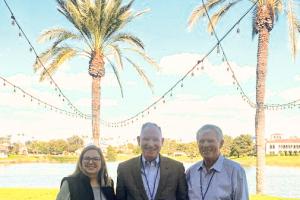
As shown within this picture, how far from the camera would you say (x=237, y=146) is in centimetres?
7919

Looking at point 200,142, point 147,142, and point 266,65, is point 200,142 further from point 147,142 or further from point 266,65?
point 266,65

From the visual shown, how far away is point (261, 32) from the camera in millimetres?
20578

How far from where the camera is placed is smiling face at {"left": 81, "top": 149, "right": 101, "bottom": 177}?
16.4 feet

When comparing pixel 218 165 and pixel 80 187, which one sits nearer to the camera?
pixel 218 165

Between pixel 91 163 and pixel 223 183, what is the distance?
1.33m

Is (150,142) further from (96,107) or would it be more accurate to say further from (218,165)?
(96,107)

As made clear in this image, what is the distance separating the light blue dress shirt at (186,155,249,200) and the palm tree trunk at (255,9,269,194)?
1506 centimetres

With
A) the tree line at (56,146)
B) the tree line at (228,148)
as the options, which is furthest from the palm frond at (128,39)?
the tree line at (56,146)

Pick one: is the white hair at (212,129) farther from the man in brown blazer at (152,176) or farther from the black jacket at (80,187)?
the black jacket at (80,187)

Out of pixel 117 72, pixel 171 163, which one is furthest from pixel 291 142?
pixel 171 163

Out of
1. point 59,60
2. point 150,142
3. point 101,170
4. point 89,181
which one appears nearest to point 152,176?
point 150,142

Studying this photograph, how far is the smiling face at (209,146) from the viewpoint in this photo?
478cm

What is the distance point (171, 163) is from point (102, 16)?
17.0 m

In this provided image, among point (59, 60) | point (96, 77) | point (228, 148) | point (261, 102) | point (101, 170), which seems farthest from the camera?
point (228, 148)
